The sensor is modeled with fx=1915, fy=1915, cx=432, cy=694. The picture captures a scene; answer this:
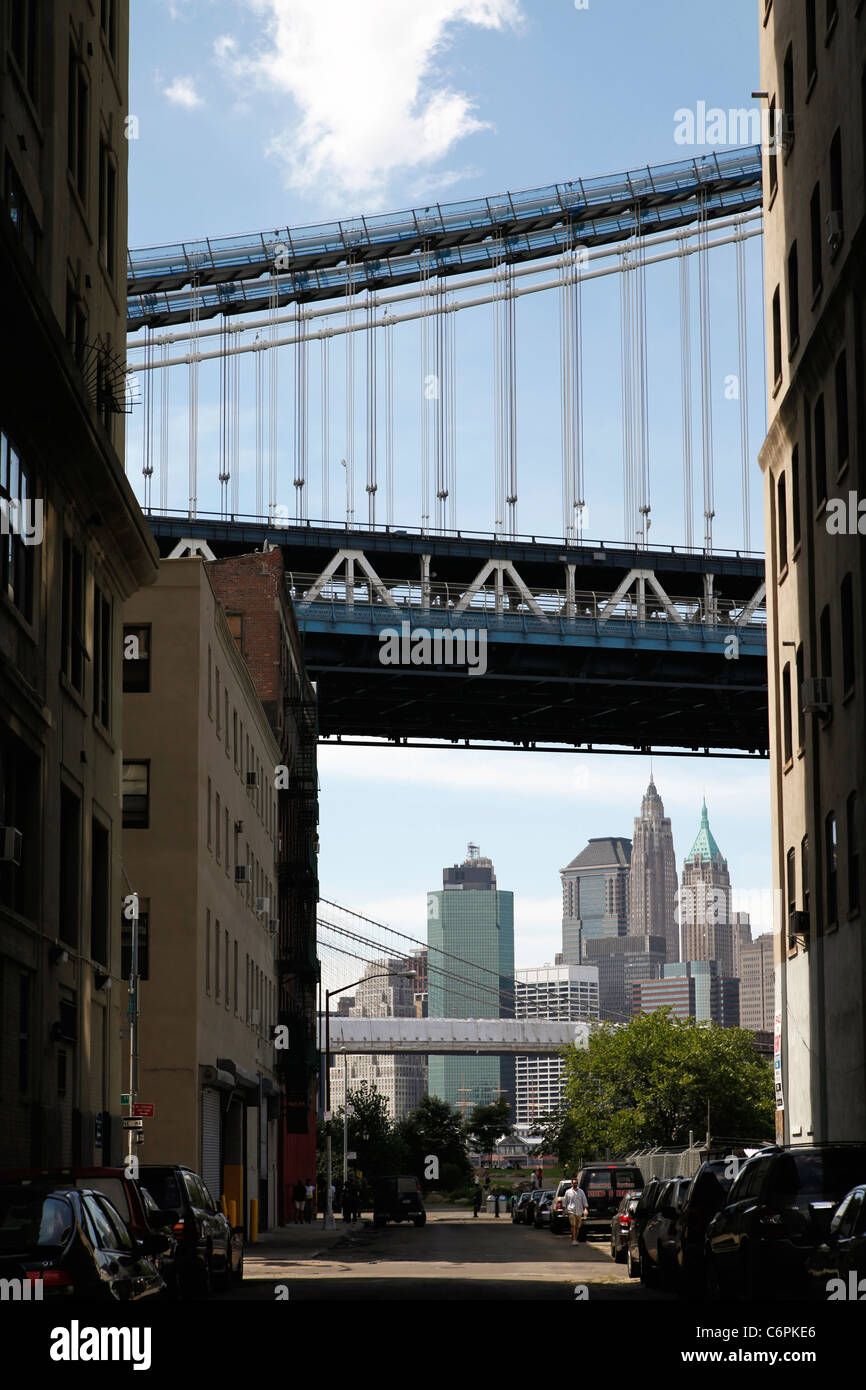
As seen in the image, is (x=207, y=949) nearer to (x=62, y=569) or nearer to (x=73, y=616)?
(x=73, y=616)

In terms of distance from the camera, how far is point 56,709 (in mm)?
27906

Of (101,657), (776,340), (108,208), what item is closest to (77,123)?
(108,208)

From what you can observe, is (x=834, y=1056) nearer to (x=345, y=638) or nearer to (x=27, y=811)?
(x=27, y=811)

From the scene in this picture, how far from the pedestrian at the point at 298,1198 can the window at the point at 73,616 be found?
132 ft

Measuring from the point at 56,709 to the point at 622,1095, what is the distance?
68.8m

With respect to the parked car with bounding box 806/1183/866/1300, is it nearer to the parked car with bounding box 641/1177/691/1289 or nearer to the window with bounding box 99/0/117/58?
the parked car with bounding box 641/1177/691/1289

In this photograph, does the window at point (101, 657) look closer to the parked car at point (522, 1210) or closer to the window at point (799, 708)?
the window at point (799, 708)

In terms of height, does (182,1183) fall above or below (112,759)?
below

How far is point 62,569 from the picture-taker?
2894 centimetres

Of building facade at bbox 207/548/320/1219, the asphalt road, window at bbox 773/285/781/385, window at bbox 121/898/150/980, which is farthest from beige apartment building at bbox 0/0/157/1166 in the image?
building facade at bbox 207/548/320/1219

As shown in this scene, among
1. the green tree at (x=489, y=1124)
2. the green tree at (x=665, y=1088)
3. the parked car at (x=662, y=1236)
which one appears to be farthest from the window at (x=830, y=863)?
the green tree at (x=489, y=1124)

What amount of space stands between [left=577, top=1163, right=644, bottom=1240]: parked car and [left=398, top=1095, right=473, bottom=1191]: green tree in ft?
257
